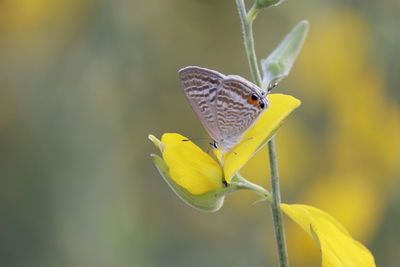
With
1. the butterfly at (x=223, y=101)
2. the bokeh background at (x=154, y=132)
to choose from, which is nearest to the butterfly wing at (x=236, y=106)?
the butterfly at (x=223, y=101)

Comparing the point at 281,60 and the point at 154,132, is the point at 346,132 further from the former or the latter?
the point at 281,60

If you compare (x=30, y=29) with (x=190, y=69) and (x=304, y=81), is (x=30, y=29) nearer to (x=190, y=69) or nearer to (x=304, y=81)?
(x=304, y=81)

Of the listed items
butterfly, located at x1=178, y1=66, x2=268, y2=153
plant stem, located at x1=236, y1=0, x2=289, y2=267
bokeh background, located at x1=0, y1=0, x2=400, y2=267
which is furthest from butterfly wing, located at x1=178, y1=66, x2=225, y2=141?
bokeh background, located at x1=0, y1=0, x2=400, y2=267

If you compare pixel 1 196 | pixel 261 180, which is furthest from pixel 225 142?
pixel 1 196

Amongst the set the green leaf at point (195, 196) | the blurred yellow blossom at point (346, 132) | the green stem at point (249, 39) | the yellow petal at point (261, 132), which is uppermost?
the green stem at point (249, 39)

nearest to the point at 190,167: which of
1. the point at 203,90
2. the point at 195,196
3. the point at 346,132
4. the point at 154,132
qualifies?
the point at 195,196

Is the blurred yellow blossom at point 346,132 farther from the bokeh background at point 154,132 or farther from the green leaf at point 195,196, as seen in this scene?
the green leaf at point 195,196
